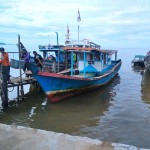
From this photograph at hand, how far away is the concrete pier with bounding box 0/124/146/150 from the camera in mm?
4410

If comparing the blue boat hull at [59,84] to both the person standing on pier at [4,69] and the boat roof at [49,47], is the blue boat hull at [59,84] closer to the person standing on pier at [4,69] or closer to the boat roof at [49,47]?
the person standing on pier at [4,69]

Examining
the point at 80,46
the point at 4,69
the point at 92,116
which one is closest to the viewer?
the point at 92,116

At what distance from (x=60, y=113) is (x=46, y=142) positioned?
19.6 ft

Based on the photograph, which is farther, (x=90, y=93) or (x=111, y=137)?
(x=90, y=93)

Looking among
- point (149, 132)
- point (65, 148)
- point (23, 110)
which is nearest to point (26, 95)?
point (23, 110)

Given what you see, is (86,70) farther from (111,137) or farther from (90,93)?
(111,137)

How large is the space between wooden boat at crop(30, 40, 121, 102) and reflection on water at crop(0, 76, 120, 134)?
1.75ft

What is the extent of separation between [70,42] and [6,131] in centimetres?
1049

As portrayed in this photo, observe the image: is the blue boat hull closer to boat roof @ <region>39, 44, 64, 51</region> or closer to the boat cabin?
the boat cabin

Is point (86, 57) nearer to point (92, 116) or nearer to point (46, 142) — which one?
point (92, 116)

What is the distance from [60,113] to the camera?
10.6m

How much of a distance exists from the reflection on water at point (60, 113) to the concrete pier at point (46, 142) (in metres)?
3.55

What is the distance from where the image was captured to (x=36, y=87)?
1603 cm

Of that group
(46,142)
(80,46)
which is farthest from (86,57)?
(46,142)
